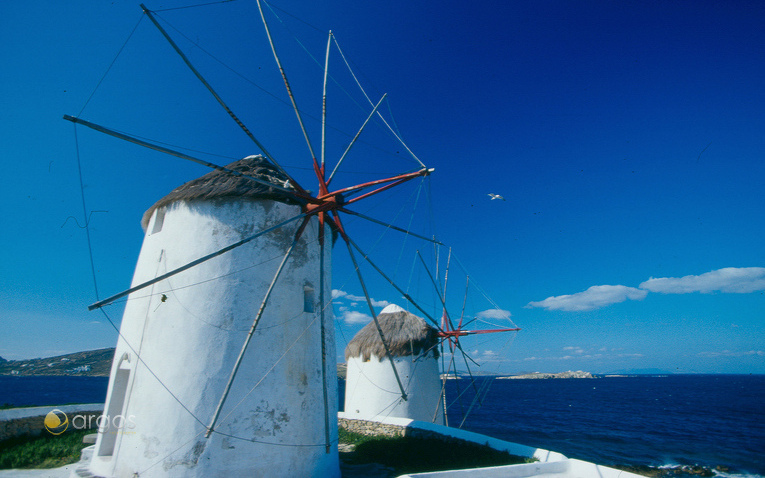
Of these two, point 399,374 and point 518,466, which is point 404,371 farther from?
point 518,466

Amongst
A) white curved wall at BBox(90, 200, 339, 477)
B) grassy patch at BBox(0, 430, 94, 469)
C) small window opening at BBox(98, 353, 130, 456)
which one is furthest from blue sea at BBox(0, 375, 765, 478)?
grassy patch at BBox(0, 430, 94, 469)

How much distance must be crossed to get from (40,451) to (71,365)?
169 metres

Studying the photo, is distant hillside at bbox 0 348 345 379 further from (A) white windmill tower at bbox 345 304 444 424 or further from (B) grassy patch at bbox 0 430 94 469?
(B) grassy patch at bbox 0 430 94 469

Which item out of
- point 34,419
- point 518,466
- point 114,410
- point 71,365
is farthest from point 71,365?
point 518,466

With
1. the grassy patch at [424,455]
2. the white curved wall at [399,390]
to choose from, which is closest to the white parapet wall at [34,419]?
the grassy patch at [424,455]

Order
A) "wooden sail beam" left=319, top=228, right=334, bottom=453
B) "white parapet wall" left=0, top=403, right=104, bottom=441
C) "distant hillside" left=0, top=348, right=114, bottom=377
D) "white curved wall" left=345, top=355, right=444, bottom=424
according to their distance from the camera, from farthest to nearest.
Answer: "distant hillside" left=0, top=348, right=114, bottom=377
"white curved wall" left=345, top=355, right=444, bottom=424
"white parapet wall" left=0, top=403, right=104, bottom=441
"wooden sail beam" left=319, top=228, right=334, bottom=453

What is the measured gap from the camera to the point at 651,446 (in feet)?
82.4

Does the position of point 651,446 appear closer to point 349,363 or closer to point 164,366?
point 349,363

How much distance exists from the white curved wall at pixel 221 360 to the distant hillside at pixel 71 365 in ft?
492

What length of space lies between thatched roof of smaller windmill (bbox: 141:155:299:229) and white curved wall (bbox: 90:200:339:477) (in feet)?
0.61

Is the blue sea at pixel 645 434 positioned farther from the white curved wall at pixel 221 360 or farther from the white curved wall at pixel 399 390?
the white curved wall at pixel 221 360

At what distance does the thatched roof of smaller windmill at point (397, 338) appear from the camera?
18859 millimetres

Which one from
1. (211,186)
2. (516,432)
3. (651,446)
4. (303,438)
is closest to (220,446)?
(303,438)

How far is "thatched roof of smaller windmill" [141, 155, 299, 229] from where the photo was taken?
26.5ft
